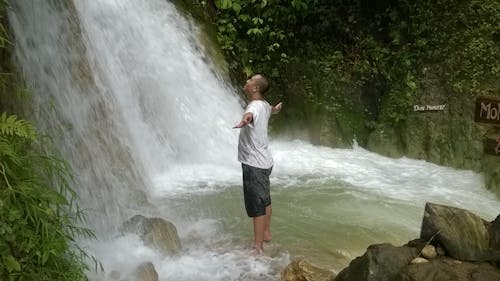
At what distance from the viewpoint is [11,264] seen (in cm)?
290

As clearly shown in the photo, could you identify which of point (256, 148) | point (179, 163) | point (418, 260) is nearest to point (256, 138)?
point (256, 148)

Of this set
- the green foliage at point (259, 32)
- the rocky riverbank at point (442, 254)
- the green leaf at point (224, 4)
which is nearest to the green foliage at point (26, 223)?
the rocky riverbank at point (442, 254)

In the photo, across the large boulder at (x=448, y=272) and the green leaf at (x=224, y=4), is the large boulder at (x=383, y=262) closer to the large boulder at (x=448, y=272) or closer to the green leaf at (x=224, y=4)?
the large boulder at (x=448, y=272)

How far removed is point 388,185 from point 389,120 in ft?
6.75

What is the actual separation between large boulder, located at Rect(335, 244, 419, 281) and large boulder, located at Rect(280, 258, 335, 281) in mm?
489

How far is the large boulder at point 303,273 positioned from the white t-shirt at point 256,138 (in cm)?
90

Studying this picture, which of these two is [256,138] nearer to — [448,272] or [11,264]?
[448,272]

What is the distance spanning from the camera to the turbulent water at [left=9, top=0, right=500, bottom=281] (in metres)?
5.00

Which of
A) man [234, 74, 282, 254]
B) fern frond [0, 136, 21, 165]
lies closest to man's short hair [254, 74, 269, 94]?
man [234, 74, 282, 254]

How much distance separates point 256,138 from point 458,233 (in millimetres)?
1799

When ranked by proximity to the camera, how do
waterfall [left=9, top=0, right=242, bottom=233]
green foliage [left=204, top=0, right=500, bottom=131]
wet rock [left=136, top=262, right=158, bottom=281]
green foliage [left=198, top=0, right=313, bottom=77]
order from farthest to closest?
1. green foliage [left=198, top=0, right=313, bottom=77]
2. green foliage [left=204, top=0, right=500, bottom=131]
3. waterfall [left=9, top=0, right=242, bottom=233]
4. wet rock [left=136, top=262, right=158, bottom=281]

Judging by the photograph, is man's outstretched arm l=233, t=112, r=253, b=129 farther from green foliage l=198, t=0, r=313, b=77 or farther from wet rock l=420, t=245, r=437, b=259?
green foliage l=198, t=0, r=313, b=77

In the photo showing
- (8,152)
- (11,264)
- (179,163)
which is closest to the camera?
(11,264)

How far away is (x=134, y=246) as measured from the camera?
4.75 metres
